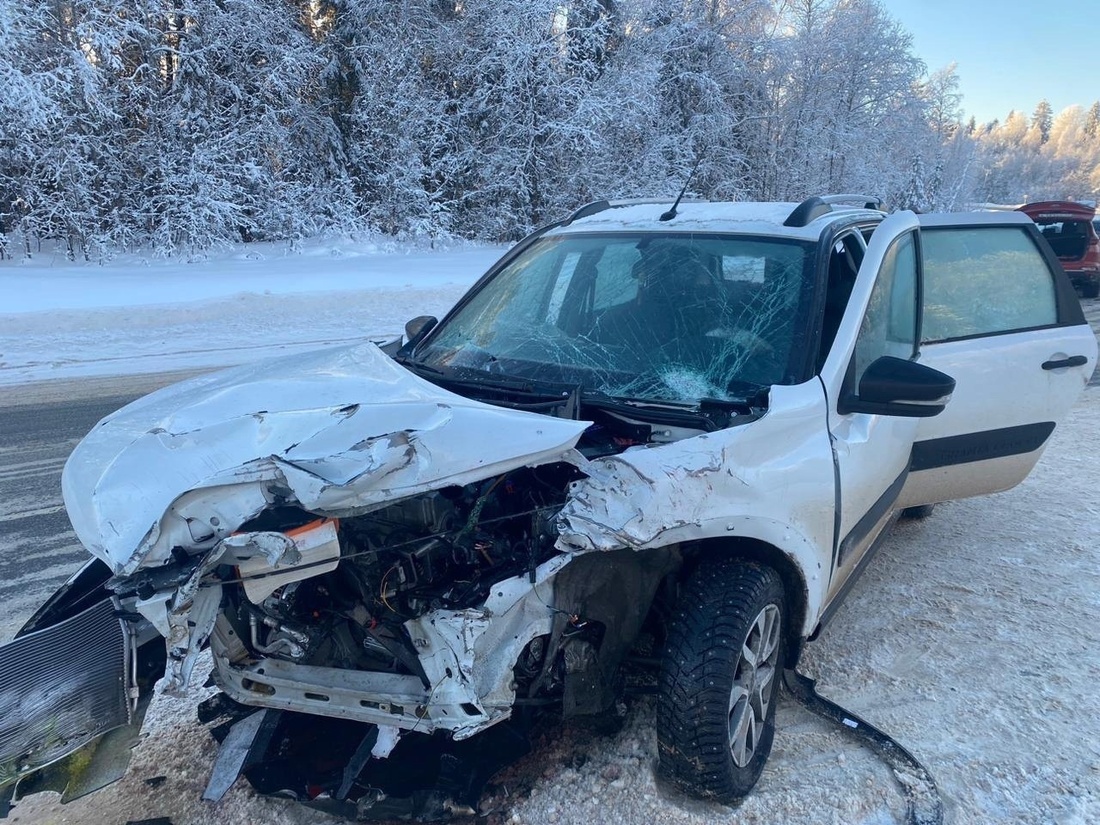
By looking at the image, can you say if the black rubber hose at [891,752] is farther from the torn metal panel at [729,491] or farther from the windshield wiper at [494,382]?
the windshield wiper at [494,382]

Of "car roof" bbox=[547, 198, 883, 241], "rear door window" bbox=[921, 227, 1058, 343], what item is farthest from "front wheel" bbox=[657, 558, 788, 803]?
"rear door window" bbox=[921, 227, 1058, 343]

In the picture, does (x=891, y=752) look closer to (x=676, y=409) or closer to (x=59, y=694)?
(x=676, y=409)

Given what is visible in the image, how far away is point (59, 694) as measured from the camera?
217cm

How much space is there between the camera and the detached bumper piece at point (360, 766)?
7.70 ft

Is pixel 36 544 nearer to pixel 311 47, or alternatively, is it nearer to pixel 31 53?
pixel 31 53

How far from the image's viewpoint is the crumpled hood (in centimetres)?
208

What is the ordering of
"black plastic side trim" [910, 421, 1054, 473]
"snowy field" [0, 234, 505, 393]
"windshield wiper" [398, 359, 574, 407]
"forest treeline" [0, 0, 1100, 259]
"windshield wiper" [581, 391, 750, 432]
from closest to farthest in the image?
"windshield wiper" [581, 391, 750, 432]
"windshield wiper" [398, 359, 574, 407]
"black plastic side trim" [910, 421, 1054, 473]
"snowy field" [0, 234, 505, 393]
"forest treeline" [0, 0, 1100, 259]

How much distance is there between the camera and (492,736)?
2.54 m

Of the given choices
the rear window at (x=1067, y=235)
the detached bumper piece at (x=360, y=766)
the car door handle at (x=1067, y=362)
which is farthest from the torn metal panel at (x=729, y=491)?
the rear window at (x=1067, y=235)

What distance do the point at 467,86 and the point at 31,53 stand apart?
33.1 feet

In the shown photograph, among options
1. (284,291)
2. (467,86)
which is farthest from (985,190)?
(284,291)

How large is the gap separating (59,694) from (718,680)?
182 cm

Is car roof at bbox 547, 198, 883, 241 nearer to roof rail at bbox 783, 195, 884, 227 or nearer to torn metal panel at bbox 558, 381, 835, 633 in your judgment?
roof rail at bbox 783, 195, 884, 227

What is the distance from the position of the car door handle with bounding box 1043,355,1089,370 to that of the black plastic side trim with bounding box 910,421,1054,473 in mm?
287
